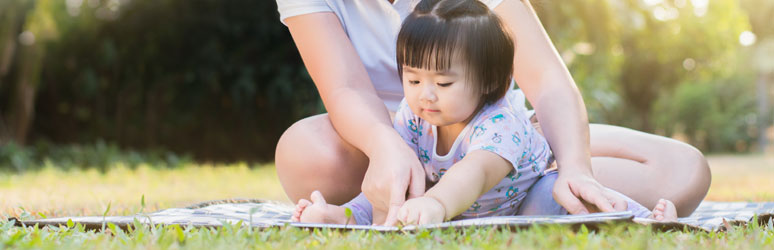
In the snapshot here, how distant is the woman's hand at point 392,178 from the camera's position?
64.9 inches

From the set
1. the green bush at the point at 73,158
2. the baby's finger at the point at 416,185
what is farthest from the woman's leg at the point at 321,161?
the green bush at the point at 73,158

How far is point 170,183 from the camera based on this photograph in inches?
201

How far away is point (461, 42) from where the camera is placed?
5.93ft

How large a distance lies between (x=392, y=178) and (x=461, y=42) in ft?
1.35

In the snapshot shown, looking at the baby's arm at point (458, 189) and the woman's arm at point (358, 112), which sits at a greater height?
the woman's arm at point (358, 112)

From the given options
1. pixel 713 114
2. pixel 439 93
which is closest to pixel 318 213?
pixel 439 93

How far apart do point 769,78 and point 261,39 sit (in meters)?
18.8

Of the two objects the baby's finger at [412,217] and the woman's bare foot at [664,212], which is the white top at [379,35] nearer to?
the woman's bare foot at [664,212]

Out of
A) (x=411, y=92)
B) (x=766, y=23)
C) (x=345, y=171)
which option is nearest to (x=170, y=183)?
(x=345, y=171)

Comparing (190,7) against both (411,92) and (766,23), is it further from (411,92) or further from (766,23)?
(766,23)

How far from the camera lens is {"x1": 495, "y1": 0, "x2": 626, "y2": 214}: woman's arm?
1777 millimetres

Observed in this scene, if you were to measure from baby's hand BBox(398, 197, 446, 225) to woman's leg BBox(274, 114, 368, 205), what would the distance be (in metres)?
0.52

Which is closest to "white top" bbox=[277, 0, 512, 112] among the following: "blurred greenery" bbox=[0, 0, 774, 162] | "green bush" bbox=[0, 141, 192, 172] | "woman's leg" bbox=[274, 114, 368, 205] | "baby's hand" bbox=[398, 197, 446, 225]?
"woman's leg" bbox=[274, 114, 368, 205]

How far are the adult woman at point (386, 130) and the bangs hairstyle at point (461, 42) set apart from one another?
0.17m
